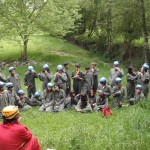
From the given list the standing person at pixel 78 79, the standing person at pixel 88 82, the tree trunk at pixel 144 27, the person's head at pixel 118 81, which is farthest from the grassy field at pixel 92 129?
the tree trunk at pixel 144 27

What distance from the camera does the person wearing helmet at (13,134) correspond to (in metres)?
6.59

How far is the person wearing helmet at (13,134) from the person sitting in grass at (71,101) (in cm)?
1059

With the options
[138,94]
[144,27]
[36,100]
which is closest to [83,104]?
[138,94]

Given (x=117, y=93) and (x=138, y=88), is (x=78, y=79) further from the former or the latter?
(x=138, y=88)

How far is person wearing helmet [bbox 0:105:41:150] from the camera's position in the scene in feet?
21.6

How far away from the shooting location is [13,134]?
21.6 feet

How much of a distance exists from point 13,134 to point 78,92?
11788 mm

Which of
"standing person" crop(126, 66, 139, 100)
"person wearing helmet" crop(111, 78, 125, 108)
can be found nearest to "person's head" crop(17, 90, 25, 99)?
"person wearing helmet" crop(111, 78, 125, 108)

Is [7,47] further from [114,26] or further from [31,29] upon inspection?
[114,26]

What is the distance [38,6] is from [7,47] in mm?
9758

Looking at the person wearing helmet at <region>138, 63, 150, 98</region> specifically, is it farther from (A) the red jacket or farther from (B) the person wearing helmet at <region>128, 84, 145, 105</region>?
(A) the red jacket

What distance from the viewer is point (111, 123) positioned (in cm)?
1329

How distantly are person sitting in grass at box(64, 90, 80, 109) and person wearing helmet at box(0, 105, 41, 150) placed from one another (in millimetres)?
10589

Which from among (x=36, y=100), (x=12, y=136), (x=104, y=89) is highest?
(x=12, y=136)
